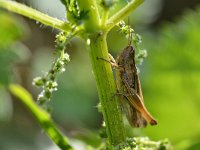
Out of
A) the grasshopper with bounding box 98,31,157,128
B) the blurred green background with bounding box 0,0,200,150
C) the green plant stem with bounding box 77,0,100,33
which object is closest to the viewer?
the green plant stem with bounding box 77,0,100,33

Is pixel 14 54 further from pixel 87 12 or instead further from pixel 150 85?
pixel 87 12

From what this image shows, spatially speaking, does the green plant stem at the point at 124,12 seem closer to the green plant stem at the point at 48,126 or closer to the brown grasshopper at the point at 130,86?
the brown grasshopper at the point at 130,86

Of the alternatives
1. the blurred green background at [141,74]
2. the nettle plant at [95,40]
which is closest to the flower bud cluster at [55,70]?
the nettle plant at [95,40]

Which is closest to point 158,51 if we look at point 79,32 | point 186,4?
point 186,4

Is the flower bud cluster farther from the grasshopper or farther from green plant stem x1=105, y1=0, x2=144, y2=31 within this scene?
the grasshopper

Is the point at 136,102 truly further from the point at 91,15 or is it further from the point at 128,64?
the point at 91,15

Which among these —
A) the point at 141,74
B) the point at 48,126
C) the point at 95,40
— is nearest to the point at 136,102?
the point at 48,126

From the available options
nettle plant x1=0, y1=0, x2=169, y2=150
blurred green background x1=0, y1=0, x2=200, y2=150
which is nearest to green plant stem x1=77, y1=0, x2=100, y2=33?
nettle plant x1=0, y1=0, x2=169, y2=150
